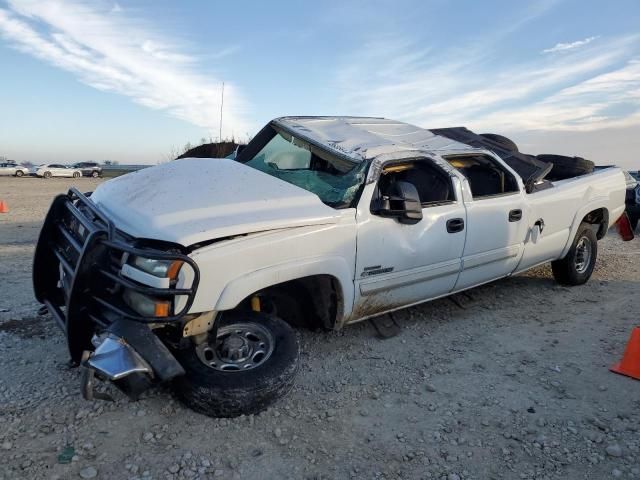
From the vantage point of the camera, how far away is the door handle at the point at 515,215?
4.74 m

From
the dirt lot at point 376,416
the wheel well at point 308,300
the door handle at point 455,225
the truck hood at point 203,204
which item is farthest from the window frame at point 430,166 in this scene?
Result: the dirt lot at point 376,416

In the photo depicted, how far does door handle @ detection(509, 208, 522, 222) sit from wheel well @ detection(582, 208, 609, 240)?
1.65m

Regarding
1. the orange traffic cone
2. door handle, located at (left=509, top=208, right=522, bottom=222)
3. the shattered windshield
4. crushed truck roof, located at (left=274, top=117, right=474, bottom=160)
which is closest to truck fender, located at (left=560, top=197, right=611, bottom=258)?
door handle, located at (left=509, top=208, right=522, bottom=222)

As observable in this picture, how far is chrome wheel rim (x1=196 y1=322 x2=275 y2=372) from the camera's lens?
9.90 ft

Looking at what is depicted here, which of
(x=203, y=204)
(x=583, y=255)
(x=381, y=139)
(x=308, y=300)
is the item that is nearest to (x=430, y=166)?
(x=381, y=139)

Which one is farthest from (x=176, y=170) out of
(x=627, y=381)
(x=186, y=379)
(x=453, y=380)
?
(x=627, y=381)

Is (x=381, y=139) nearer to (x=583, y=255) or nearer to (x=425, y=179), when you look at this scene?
(x=425, y=179)

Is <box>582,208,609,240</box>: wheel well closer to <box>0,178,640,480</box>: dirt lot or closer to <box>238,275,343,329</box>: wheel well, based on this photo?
<box>0,178,640,480</box>: dirt lot

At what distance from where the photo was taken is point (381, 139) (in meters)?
4.43

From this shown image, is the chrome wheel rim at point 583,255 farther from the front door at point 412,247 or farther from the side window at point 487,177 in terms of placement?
the front door at point 412,247

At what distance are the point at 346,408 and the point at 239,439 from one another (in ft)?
2.35

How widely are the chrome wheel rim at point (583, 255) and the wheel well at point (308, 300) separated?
371 centimetres

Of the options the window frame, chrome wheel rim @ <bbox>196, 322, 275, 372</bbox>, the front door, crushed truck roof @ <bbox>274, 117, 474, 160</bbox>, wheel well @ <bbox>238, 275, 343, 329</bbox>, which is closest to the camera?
chrome wheel rim @ <bbox>196, 322, 275, 372</bbox>

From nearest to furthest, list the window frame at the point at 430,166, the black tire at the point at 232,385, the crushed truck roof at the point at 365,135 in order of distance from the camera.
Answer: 1. the black tire at the point at 232,385
2. the window frame at the point at 430,166
3. the crushed truck roof at the point at 365,135
